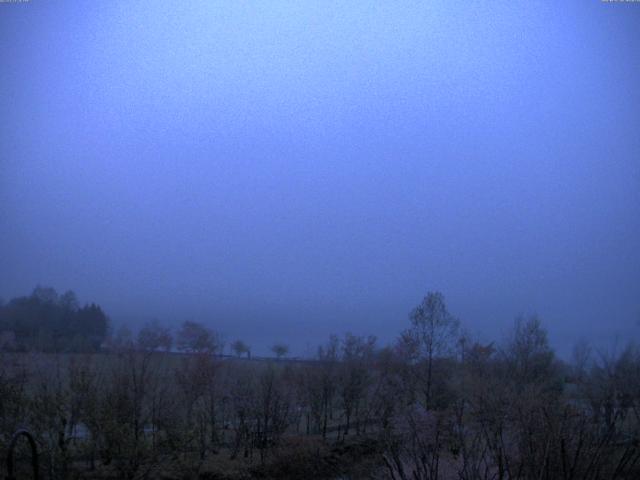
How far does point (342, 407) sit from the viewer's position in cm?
4359

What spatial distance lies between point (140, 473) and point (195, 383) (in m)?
11.0

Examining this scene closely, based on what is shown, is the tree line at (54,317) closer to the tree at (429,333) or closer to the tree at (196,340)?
the tree at (196,340)

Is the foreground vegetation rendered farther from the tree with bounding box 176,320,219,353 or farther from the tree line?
the tree line

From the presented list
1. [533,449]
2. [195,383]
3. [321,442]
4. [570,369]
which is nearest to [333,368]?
[321,442]

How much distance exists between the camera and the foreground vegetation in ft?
42.7

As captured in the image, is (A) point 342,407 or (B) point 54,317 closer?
(A) point 342,407

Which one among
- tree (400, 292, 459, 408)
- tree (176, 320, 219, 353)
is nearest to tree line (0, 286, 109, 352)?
tree (176, 320, 219, 353)

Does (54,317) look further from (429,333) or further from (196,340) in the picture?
(429,333)

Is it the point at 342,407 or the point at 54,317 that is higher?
the point at 54,317

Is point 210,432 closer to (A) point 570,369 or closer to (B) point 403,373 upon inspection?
(B) point 403,373

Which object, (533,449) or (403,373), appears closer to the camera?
(533,449)

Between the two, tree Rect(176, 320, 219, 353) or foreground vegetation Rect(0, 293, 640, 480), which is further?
tree Rect(176, 320, 219, 353)

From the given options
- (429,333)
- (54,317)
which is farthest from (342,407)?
(54,317)

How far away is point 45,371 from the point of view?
A: 89.2 ft
